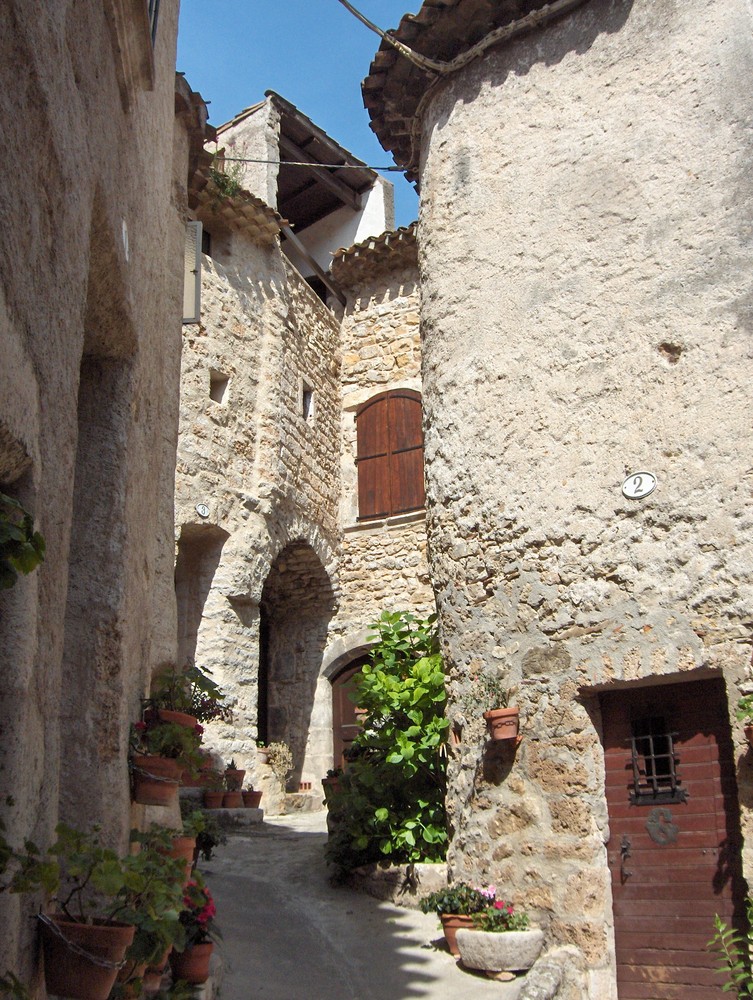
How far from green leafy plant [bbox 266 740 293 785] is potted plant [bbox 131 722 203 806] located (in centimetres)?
757

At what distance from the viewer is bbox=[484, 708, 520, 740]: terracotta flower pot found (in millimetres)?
6012

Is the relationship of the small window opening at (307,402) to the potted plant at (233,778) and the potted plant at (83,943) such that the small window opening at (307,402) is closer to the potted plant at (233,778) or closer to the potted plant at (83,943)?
the potted plant at (233,778)

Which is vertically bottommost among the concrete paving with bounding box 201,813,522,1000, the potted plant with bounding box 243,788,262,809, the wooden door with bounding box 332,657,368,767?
the concrete paving with bounding box 201,813,522,1000

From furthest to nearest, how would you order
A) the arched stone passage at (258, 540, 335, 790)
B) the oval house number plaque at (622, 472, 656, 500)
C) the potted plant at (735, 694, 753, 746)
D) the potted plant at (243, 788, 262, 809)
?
the arched stone passage at (258, 540, 335, 790), the potted plant at (243, 788, 262, 809), the oval house number plaque at (622, 472, 656, 500), the potted plant at (735, 694, 753, 746)

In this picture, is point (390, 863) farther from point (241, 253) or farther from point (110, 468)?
point (241, 253)

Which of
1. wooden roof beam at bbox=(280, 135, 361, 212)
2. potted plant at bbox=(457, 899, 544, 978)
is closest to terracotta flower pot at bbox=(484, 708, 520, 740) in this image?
potted plant at bbox=(457, 899, 544, 978)

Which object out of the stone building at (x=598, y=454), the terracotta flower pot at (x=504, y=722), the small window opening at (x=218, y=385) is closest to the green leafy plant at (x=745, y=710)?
the stone building at (x=598, y=454)

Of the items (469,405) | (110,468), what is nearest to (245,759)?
(469,405)

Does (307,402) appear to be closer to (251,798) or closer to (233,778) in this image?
(233,778)

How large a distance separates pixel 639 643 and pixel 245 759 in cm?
655

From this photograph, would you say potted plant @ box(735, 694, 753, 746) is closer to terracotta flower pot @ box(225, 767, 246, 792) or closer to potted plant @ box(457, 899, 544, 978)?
potted plant @ box(457, 899, 544, 978)

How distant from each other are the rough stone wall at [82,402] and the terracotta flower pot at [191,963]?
708 millimetres

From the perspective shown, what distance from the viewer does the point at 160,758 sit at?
12.9ft

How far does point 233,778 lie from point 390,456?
5.35 m
